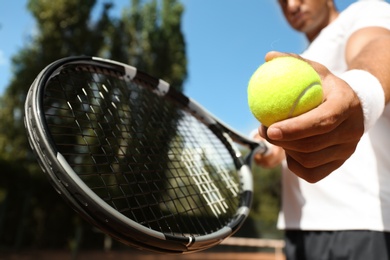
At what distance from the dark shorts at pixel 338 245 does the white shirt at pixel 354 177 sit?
20 mm

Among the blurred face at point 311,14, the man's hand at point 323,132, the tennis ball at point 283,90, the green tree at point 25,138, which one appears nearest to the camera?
the man's hand at point 323,132

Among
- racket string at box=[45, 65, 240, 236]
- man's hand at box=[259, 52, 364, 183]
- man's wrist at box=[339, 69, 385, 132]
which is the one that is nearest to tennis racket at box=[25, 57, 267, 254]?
racket string at box=[45, 65, 240, 236]

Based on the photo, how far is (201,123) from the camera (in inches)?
54.6

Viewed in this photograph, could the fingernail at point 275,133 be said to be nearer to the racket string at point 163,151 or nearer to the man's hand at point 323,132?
the man's hand at point 323,132

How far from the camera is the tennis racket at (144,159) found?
2.30 feet

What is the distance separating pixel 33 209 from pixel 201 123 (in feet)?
21.4

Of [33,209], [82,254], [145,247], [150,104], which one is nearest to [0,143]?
[33,209]

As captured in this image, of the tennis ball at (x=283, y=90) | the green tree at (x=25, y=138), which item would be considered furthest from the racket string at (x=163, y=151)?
the green tree at (x=25, y=138)

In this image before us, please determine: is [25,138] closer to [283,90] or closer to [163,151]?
[163,151]

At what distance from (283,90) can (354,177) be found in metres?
0.54

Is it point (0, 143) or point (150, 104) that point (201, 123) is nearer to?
point (150, 104)

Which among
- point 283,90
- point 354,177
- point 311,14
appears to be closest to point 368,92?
point 283,90

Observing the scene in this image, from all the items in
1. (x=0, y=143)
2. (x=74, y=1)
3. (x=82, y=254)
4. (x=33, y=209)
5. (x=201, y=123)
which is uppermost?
(x=201, y=123)

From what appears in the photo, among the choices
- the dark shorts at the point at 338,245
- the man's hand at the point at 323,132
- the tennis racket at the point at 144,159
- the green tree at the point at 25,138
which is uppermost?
the man's hand at the point at 323,132
